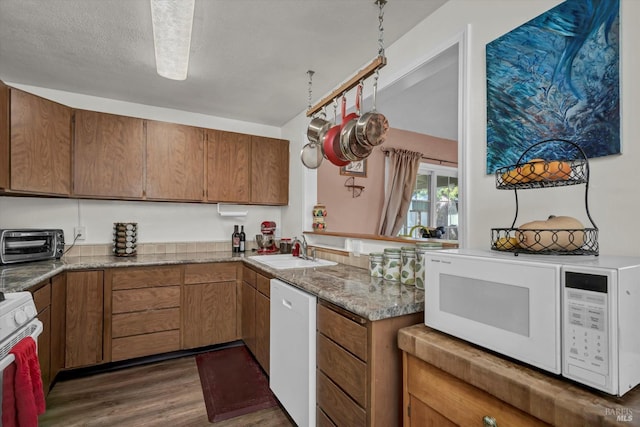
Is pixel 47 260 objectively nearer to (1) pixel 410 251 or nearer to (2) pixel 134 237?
(2) pixel 134 237

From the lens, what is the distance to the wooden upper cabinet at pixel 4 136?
204 centimetres

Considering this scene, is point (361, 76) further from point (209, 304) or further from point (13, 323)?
point (209, 304)

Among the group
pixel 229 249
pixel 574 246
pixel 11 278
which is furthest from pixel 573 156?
pixel 229 249

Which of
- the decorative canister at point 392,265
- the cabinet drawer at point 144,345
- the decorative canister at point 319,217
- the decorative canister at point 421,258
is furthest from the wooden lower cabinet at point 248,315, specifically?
the decorative canister at point 421,258

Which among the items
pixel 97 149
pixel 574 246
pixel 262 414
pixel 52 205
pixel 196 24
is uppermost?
pixel 196 24

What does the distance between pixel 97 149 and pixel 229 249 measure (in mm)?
1536

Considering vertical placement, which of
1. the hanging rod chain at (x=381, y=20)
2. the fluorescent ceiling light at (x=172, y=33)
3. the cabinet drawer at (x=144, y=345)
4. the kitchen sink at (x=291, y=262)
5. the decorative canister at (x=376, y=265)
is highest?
the hanging rod chain at (x=381, y=20)

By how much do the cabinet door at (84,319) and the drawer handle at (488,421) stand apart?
264 centimetres

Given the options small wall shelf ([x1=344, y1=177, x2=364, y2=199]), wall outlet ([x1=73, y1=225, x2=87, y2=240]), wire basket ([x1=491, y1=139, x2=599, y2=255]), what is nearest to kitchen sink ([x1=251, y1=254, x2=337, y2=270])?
small wall shelf ([x1=344, y1=177, x2=364, y2=199])

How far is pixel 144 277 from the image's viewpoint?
2553mm

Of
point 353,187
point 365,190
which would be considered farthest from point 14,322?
point 365,190

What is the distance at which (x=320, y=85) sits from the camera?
2.59 metres

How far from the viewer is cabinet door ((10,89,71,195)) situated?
2176 millimetres

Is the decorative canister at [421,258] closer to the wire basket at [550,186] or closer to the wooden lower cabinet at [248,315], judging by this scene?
the wire basket at [550,186]
